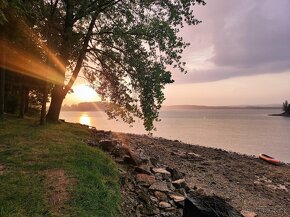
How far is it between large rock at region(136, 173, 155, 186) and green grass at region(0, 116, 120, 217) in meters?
1.19

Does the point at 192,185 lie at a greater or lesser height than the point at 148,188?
lesser

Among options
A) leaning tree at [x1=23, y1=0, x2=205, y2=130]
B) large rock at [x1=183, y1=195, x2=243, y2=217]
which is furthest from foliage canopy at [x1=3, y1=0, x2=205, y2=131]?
large rock at [x1=183, y1=195, x2=243, y2=217]

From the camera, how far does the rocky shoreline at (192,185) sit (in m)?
11.7

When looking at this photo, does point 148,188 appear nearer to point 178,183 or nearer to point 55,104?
point 178,183

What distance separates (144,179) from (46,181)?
16.3 feet

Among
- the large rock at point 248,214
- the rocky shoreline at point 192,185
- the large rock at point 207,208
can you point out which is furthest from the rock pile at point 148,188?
the large rock at point 248,214

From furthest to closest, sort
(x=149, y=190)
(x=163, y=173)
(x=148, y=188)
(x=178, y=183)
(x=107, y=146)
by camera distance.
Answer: (x=107, y=146), (x=163, y=173), (x=178, y=183), (x=148, y=188), (x=149, y=190)

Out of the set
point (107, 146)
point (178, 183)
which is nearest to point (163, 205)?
point (178, 183)

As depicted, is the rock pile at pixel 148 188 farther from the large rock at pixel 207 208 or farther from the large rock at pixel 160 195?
the large rock at pixel 207 208

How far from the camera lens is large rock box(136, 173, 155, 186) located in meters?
13.5

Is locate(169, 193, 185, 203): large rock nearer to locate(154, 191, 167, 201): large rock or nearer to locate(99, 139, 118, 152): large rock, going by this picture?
locate(154, 191, 167, 201): large rock

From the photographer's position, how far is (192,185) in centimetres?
1709

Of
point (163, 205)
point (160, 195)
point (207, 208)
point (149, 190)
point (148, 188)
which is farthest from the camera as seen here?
point (148, 188)

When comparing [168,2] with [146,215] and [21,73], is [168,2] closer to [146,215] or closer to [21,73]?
[21,73]
